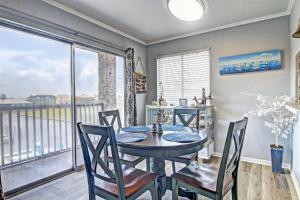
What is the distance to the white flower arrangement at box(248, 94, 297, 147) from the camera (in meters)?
2.67

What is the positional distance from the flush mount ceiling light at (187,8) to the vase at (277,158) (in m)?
2.34

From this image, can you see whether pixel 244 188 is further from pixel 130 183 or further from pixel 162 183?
pixel 130 183

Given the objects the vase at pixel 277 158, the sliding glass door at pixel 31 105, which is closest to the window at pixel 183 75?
the vase at pixel 277 158

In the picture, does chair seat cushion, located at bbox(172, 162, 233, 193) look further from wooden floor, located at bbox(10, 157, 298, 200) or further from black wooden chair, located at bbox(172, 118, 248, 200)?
wooden floor, located at bbox(10, 157, 298, 200)

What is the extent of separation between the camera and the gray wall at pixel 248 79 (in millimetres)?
3029

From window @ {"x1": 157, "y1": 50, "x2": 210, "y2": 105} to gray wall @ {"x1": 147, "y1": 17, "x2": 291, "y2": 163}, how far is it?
0.55 feet

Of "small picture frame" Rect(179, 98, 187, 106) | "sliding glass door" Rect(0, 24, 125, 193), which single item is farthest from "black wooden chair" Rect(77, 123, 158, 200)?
"small picture frame" Rect(179, 98, 187, 106)

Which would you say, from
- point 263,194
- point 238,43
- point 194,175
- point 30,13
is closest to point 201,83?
point 238,43

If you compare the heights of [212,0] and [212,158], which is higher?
[212,0]

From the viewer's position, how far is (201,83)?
12.5 feet

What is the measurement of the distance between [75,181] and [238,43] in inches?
140

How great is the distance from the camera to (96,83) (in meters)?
3.67

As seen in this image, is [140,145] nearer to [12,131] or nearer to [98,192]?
[98,192]

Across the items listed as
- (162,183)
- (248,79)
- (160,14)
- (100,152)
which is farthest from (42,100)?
(248,79)
